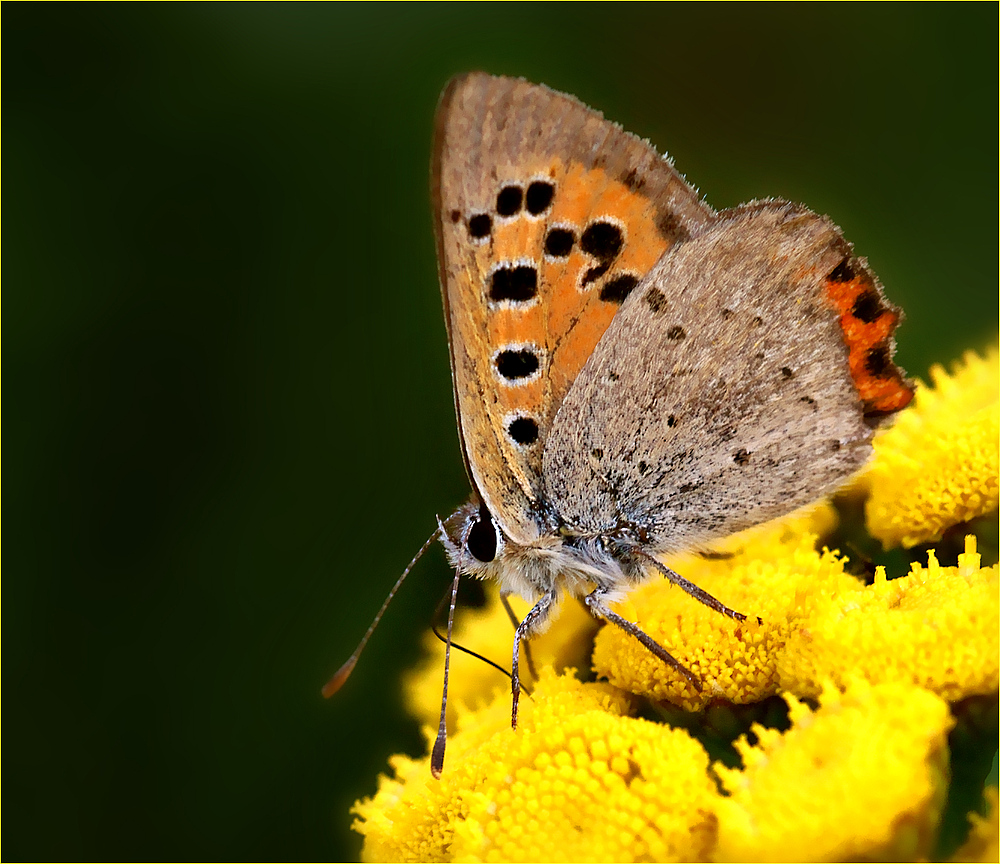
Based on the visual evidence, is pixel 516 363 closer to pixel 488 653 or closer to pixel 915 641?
pixel 488 653

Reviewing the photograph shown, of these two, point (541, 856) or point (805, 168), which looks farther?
point (805, 168)

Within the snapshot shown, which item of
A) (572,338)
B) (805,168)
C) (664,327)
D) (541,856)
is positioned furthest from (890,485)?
(805,168)

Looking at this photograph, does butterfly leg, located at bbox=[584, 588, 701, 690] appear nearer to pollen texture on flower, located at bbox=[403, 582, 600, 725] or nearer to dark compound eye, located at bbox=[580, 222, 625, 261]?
pollen texture on flower, located at bbox=[403, 582, 600, 725]

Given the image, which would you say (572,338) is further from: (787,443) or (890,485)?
(890,485)

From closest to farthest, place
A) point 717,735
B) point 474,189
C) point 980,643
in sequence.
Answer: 1. point 980,643
2. point 717,735
3. point 474,189

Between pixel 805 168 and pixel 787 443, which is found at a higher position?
pixel 805 168

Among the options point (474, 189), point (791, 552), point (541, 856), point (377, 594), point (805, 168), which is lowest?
point (541, 856)

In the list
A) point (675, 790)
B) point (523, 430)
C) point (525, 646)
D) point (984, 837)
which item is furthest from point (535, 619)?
point (984, 837)

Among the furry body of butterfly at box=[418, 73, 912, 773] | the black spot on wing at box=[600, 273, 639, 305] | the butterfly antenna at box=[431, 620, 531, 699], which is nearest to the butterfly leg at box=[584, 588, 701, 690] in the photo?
the furry body of butterfly at box=[418, 73, 912, 773]
